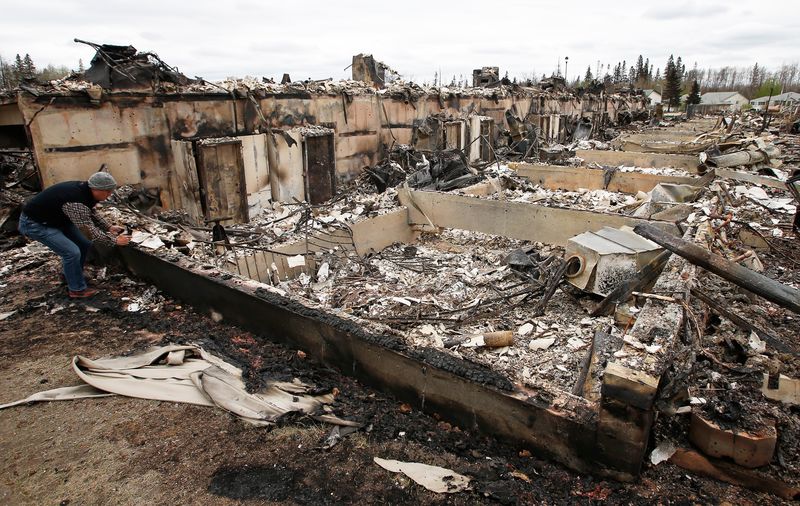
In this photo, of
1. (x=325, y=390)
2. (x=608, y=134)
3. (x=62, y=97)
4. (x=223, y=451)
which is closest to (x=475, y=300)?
(x=325, y=390)

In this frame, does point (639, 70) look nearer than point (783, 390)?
No

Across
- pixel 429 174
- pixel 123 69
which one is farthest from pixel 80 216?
pixel 429 174

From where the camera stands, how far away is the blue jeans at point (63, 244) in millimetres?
4883

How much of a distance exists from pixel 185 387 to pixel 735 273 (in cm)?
408

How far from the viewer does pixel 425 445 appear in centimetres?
305

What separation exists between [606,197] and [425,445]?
8.92 meters

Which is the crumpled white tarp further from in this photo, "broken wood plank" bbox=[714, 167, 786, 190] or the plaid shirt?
"broken wood plank" bbox=[714, 167, 786, 190]

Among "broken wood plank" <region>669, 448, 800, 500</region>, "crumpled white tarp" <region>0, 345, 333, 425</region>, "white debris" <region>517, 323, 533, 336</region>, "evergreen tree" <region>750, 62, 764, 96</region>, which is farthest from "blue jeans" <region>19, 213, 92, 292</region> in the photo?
"evergreen tree" <region>750, 62, 764, 96</region>

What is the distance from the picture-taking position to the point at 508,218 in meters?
7.24

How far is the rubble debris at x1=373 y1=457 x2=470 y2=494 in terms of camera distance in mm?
2666

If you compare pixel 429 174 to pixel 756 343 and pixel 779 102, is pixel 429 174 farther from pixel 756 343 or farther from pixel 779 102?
pixel 779 102

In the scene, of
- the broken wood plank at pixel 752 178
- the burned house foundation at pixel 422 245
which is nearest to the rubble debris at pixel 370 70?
the burned house foundation at pixel 422 245

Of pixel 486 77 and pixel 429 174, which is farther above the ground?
pixel 486 77

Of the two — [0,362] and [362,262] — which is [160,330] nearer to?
[0,362]
